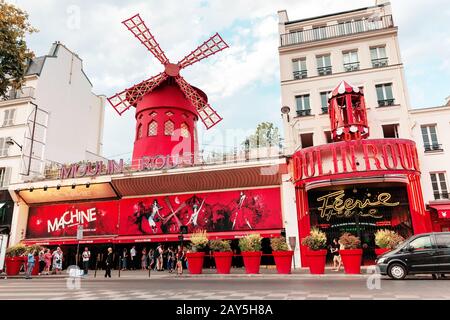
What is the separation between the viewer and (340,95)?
1536cm

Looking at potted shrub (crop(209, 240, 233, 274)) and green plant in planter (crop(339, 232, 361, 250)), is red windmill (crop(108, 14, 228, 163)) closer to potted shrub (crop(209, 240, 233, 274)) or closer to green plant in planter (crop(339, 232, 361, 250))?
potted shrub (crop(209, 240, 233, 274))

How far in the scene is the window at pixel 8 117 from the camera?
22189mm

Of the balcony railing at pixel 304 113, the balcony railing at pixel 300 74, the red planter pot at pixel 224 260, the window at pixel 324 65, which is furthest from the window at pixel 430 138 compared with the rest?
the red planter pot at pixel 224 260

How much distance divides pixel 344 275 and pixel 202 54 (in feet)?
55.8

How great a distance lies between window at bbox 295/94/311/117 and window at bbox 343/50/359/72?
249 centimetres

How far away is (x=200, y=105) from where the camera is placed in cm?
2256

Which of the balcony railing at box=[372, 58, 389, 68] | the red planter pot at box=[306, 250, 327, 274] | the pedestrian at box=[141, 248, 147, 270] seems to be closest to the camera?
the red planter pot at box=[306, 250, 327, 274]

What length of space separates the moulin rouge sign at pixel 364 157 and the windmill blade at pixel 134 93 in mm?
11671

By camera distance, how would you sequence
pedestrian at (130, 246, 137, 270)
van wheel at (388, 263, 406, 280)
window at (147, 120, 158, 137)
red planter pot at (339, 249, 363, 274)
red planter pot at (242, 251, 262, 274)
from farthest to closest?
window at (147, 120, 158, 137) → pedestrian at (130, 246, 137, 270) → red planter pot at (242, 251, 262, 274) → red planter pot at (339, 249, 363, 274) → van wheel at (388, 263, 406, 280)

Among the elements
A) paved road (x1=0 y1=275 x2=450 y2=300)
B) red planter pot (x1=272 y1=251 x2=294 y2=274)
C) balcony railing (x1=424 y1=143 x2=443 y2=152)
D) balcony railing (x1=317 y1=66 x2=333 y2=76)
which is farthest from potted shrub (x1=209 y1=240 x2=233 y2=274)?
balcony railing (x1=317 y1=66 x2=333 y2=76)

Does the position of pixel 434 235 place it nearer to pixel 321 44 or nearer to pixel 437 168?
pixel 437 168

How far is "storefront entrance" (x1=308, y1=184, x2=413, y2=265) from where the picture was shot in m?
15.2

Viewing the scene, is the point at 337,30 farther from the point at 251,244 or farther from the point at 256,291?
the point at 256,291
